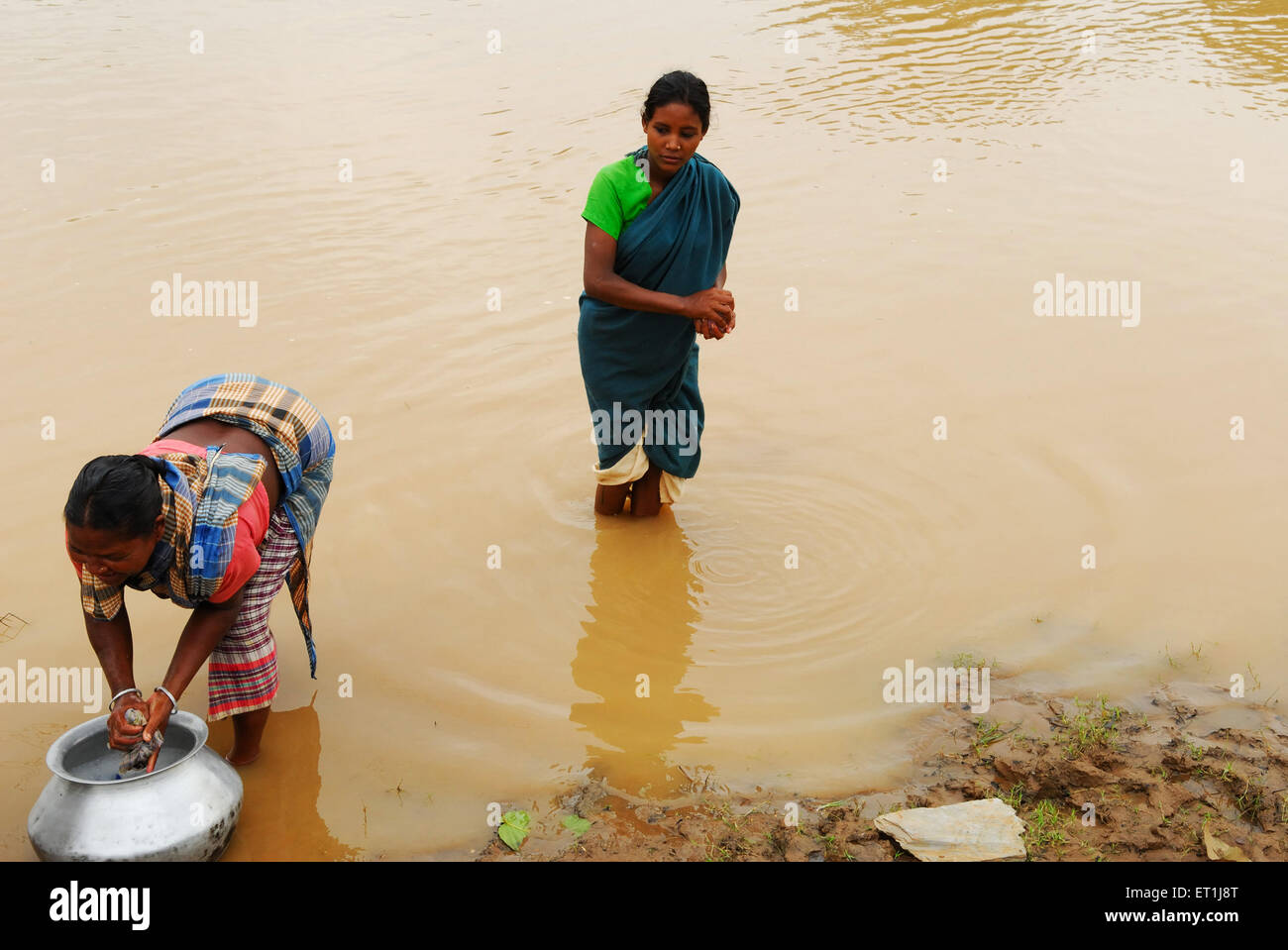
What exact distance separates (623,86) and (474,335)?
4.84m

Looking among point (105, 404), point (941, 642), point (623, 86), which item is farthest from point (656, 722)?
point (623, 86)

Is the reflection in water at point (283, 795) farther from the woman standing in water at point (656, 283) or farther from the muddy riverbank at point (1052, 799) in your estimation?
the woman standing in water at point (656, 283)

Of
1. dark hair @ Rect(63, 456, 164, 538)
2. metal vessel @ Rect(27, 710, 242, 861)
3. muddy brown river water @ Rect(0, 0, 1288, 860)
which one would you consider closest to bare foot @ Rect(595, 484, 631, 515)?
muddy brown river water @ Rect(0, 0, 1288, 860)

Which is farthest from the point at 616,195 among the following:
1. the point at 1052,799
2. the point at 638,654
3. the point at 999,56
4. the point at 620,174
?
the point at 999,56

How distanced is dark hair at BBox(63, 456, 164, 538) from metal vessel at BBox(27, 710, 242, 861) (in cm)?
60

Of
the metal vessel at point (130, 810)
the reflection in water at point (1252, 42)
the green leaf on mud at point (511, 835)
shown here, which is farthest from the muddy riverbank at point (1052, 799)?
the reflection in water at point (1252, 42)

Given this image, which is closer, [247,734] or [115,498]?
[115,498]

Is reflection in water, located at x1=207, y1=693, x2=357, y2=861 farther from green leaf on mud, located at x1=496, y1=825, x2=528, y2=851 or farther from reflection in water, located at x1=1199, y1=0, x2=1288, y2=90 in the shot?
reflection in water, located at x1=1199, y1=0, x2=1288, y2=90

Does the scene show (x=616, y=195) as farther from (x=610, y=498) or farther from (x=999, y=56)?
(x=999, y=56)

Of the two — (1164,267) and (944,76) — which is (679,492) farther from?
(944,76)

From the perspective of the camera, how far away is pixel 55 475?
4707 mm

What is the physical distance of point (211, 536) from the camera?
2.68m

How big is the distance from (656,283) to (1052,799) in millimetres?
2097

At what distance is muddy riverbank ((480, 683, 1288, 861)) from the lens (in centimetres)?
292
